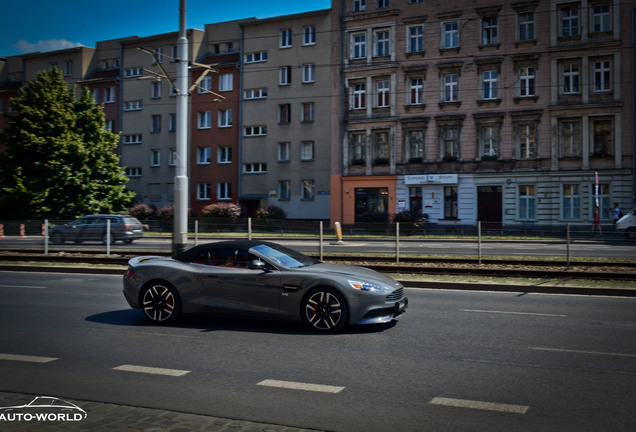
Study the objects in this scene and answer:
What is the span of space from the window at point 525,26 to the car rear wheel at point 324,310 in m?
35.4

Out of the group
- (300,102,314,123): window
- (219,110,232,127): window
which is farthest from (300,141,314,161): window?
(219,110,232,127): window

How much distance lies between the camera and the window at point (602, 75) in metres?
37.3

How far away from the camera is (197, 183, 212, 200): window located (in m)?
51.8

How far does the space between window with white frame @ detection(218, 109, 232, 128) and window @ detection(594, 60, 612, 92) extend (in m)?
27.4

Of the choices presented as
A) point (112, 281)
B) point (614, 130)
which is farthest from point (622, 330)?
point (614, 130)

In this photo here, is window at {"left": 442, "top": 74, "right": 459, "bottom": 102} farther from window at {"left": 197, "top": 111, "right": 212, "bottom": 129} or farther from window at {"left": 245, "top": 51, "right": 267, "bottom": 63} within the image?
window at {"left": 197, "top": 111, "right": 212, "bottom": 129}

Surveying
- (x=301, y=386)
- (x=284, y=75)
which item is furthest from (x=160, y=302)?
(x=284, y=75)

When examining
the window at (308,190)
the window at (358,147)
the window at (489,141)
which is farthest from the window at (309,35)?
the window at (489,141)

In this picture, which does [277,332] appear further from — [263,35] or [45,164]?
[263,35]

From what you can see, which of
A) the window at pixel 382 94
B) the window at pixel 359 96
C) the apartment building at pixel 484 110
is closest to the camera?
the apartment building at pixel 484 110

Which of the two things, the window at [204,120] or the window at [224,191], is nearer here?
the window at [224,191]

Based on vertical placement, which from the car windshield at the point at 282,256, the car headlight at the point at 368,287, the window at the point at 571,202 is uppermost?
the window at the point at 571,202

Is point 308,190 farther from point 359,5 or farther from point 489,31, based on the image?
point 489,31

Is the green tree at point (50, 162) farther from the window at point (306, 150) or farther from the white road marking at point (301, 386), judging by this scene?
the white road marking at point (301, 386)
